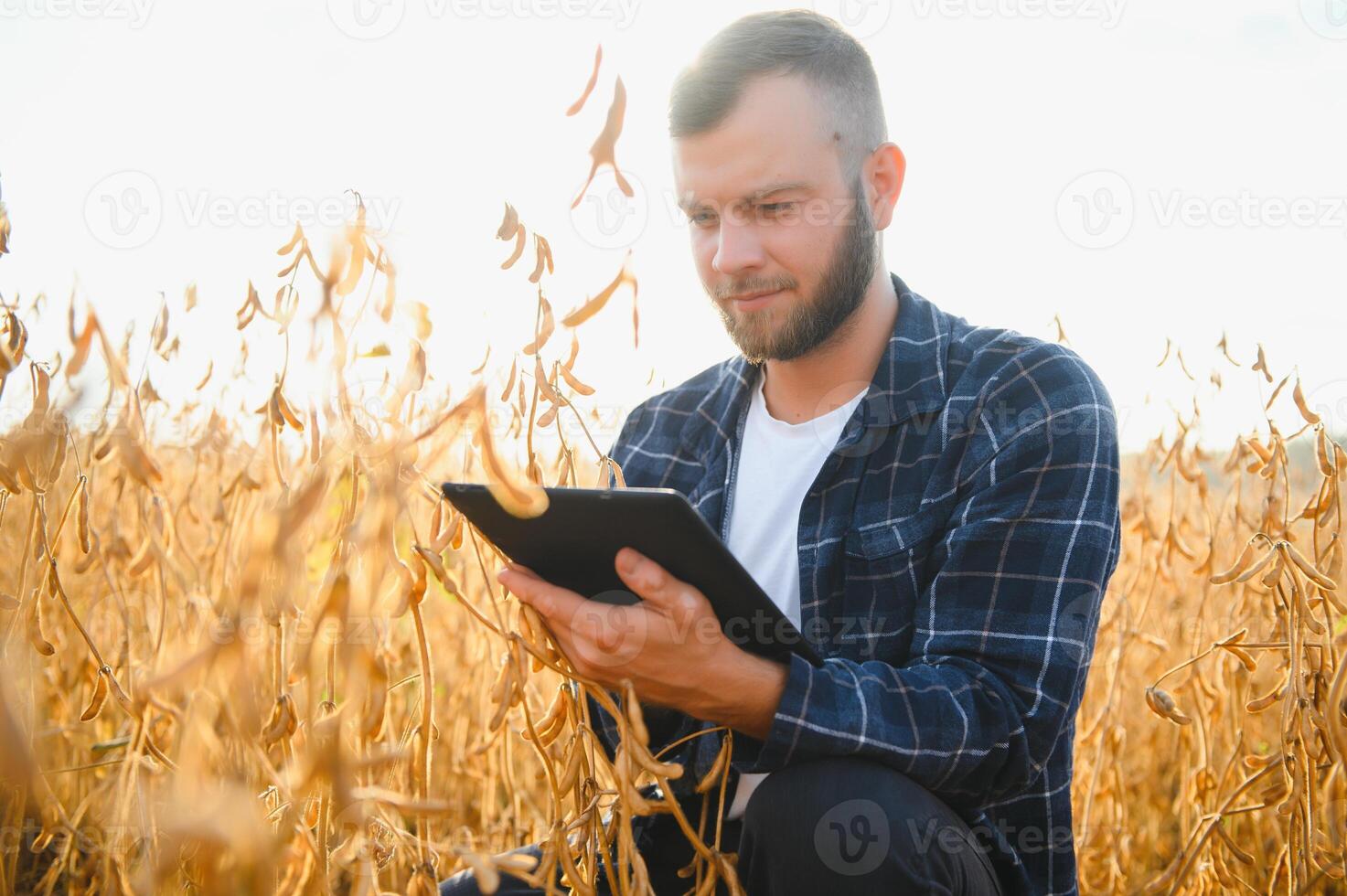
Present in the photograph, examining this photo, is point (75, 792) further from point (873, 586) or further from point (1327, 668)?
point (1327, 668)

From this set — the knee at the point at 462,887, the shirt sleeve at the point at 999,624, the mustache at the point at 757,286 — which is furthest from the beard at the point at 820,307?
the knee at the point at 462,887

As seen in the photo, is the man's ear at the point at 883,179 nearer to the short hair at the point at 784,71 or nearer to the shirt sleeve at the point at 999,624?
the short hair at the point at 784,71

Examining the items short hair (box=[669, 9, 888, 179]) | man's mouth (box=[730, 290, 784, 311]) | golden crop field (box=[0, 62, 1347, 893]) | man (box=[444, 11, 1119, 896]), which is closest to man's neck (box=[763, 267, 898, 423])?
man (box=[444, 11, 1119, 896])

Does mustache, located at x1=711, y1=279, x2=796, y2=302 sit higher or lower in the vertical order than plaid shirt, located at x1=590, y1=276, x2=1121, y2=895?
higher

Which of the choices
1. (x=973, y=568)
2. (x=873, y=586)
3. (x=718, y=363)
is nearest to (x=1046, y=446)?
(x=973, y=568)

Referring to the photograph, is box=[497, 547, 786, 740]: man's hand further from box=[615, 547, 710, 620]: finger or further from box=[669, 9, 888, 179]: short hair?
box=[669, 9, 888, 179]: short hair

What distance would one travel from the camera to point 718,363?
1.76m

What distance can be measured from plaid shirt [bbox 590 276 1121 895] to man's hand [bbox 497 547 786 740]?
0.07 metres

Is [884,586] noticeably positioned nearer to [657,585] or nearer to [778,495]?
[778,495]

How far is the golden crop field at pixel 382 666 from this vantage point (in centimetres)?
64

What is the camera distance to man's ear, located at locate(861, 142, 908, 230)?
1.51 m

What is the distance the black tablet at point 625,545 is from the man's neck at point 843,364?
0.56 metres

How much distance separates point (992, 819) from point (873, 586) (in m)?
0.33

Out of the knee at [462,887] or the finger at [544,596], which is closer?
the finger at [544,596]
